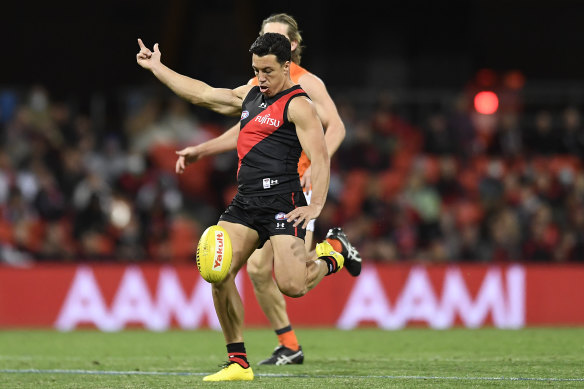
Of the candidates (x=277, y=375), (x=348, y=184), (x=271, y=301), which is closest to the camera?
(x=277, y=375)

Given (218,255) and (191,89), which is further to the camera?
(191,89)

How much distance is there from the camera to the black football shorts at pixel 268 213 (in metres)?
7.38

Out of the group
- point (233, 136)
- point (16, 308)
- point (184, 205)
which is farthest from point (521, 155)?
point (233, 136)

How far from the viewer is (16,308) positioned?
1402 centimetres

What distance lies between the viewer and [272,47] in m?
7.25

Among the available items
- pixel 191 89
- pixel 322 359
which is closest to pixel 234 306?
pixel 191 89

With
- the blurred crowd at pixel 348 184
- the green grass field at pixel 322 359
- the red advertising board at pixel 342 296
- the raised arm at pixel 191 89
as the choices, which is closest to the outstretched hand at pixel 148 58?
the raised arm at pixel 191 89

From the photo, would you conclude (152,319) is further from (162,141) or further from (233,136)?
(233,136)

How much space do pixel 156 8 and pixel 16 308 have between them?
913cm

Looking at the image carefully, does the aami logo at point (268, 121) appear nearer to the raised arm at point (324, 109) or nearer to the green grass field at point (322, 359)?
the raised arm at point (324, 109)

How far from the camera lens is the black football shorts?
7.38 metres

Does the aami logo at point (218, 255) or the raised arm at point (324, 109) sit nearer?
the aami logo at point (218, 255)

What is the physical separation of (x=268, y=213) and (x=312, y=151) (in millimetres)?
546

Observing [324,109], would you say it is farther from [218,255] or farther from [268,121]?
[218,255]
